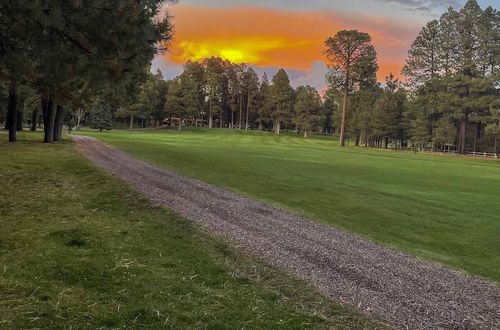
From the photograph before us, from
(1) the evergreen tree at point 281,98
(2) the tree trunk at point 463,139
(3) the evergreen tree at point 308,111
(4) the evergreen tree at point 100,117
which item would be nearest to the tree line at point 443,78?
(2) the tree trunk at point 463,139

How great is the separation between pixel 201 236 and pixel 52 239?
2905 mm

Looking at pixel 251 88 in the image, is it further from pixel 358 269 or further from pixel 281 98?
pixel 358 269

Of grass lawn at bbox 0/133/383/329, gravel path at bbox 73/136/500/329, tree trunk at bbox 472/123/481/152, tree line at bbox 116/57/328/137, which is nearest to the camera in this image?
grass lawn at bbox 0/133/383/329

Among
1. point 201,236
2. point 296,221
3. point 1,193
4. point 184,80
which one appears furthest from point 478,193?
point 184,80

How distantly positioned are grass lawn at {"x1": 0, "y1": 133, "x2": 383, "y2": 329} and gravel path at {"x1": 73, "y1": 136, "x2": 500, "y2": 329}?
546mm

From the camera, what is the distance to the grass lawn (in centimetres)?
519

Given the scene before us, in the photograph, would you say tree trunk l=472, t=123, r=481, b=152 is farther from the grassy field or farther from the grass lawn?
the grass lawn

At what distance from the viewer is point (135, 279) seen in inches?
253

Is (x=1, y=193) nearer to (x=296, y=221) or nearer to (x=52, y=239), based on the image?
(x=52, y=239)

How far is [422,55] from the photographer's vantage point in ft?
296

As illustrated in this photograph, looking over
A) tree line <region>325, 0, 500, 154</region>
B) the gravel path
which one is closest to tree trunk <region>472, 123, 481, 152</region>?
Answer: tree line <region>325, 0, 500, 154</region>

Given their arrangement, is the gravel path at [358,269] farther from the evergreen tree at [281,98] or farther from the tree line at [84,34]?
the evergreen tree at [281,98]

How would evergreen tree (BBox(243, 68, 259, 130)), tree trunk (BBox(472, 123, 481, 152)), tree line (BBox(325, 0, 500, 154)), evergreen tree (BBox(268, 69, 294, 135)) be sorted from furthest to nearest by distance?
evergreen tree (BBox(243, 68, 259, 130)) < evergreen tree (BBox(268, 69, 294, 135)) < tree trunk (BBox(472, 123, 481, 152)) < tree line (BBox(325, 0, 500, 154))

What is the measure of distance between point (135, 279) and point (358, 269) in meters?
3.96
